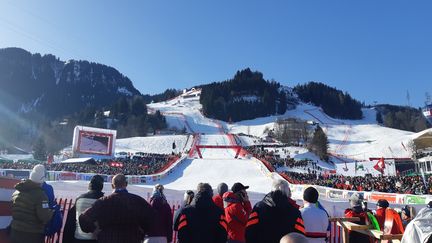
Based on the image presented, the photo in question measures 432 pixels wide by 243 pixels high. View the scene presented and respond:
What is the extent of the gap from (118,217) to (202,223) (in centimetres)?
98

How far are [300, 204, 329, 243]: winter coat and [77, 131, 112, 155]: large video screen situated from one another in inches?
1824

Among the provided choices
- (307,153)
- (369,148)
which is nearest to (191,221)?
(307,153)

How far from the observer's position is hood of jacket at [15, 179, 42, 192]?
185 inches

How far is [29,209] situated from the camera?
4676 millimetres

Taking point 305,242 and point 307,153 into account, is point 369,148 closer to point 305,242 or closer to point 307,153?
point 307,153

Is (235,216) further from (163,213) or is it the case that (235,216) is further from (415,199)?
(415,199)

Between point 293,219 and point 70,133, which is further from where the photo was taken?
point 70,133

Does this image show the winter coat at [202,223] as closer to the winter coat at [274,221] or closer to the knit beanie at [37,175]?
the winter coat at [274,221]

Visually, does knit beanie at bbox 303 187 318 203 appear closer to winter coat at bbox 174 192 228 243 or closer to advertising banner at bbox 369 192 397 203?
winter coat at bbox 174 192 228 243

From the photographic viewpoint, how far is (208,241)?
4.43 meters

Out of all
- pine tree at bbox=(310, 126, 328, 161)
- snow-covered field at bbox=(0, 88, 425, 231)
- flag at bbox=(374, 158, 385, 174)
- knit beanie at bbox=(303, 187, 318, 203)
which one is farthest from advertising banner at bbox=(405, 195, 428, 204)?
pine tree at bbox=(310, 126, 328, 161)

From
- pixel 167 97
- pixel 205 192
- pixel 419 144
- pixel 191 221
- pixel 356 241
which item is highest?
pixel 167 97

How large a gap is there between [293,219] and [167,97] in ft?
602

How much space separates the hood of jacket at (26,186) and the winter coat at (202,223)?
6.11ft
